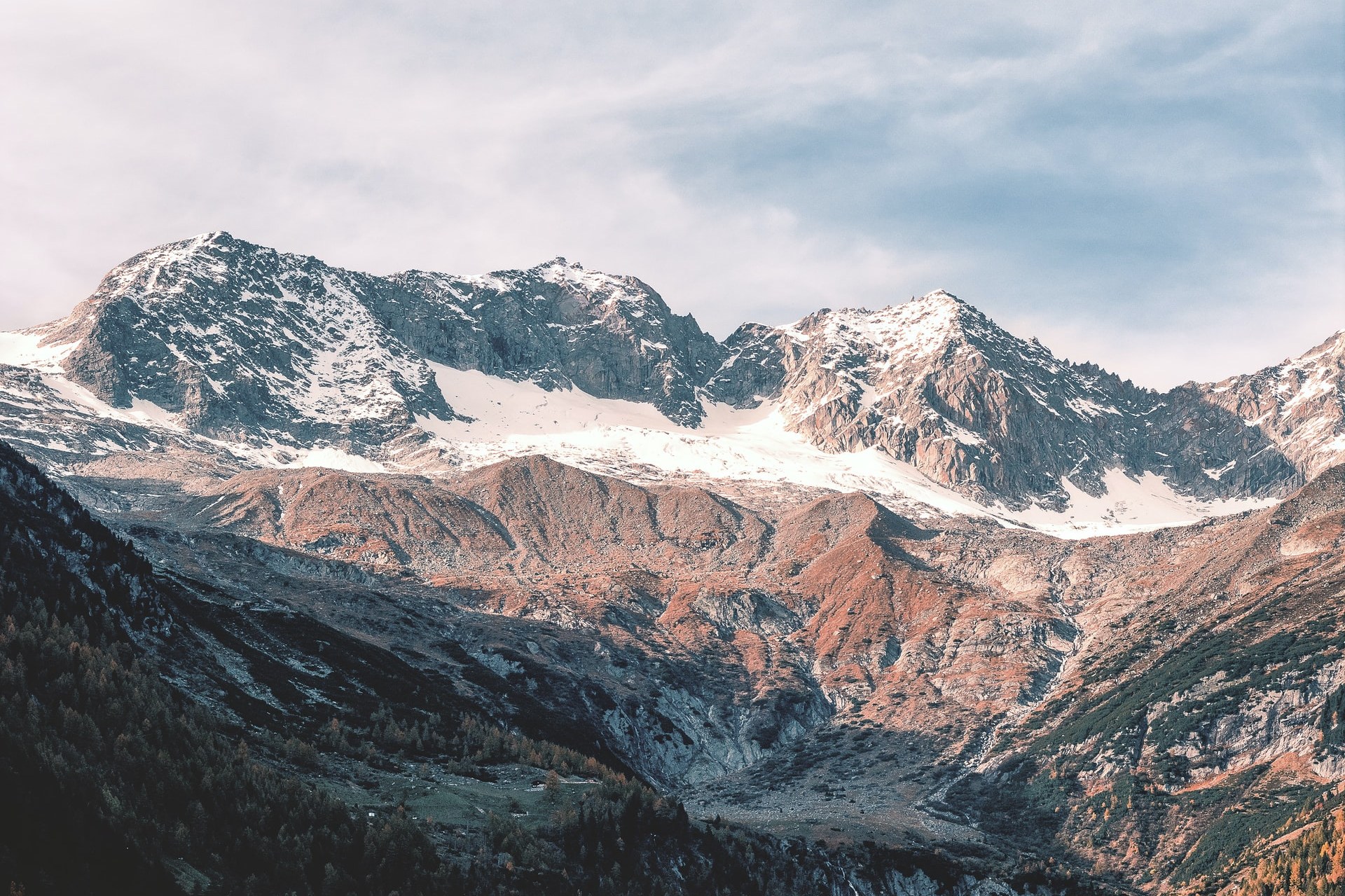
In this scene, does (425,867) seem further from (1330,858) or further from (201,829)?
(1330,858)

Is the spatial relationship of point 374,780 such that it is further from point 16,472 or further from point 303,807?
point 16,472

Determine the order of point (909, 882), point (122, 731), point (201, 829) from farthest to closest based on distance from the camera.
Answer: point (909, 882) < point (122, 731) < point (201, 829)

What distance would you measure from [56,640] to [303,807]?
2634 centimetres

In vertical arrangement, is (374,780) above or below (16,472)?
below

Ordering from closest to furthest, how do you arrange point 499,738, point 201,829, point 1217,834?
1. point 201,829
2. point 499,738
3. point 1217,834

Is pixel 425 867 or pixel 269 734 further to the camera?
pixel 269 734

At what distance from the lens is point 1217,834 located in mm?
185500

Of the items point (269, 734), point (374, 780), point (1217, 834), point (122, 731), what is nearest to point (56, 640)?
point (122, 731)

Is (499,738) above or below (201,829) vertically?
below

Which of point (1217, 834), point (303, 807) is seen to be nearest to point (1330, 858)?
point (1217, 834)

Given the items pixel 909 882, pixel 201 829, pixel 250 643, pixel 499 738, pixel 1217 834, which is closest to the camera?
pixel 201 829

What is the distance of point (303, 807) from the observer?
81.4 meters

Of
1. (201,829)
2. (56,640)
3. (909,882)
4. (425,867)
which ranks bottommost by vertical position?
(909,882)

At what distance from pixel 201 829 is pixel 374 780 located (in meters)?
30.6
